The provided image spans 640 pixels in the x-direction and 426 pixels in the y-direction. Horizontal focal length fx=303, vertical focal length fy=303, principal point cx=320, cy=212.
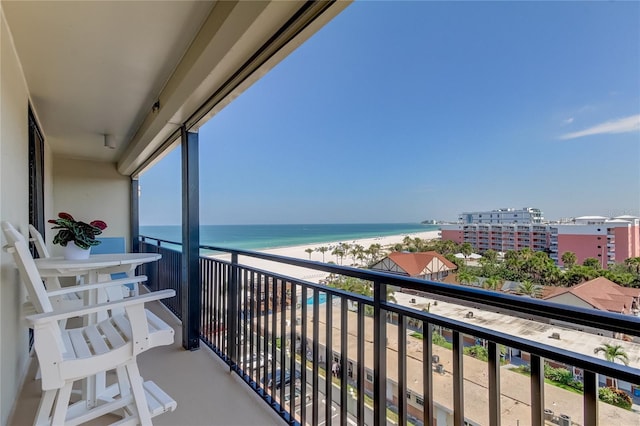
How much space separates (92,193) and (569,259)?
20.0ft

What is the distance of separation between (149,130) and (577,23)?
135 inches

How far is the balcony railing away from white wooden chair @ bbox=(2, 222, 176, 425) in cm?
58

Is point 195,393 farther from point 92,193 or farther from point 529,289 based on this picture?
point 92,193

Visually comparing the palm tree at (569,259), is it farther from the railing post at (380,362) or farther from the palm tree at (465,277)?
the railing post at (380,362)

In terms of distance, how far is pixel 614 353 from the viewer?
640 mm

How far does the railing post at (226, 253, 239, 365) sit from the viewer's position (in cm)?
216

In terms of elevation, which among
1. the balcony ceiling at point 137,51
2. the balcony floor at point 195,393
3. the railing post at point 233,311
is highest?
the balcony ceiling at point 137,51

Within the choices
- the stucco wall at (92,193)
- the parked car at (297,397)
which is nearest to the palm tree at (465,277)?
the parked car at (297,397)

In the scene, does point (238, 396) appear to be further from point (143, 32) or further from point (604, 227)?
point (143, 32)

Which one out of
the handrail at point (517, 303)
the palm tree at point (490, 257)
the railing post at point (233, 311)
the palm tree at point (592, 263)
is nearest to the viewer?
the handrail at point (517, 303)

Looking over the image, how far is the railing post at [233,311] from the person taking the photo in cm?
216

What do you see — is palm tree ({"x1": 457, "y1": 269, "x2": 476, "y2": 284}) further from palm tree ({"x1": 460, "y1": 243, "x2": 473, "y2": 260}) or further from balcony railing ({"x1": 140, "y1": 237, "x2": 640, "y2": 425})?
palm tree ({"x1": 460, "y1": 243, "x2": 473, "y2": 260})

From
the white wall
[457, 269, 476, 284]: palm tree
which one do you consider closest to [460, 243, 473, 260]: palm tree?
[457, 269, 476, 284]: palm tree

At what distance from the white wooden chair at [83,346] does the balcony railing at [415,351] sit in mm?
582
